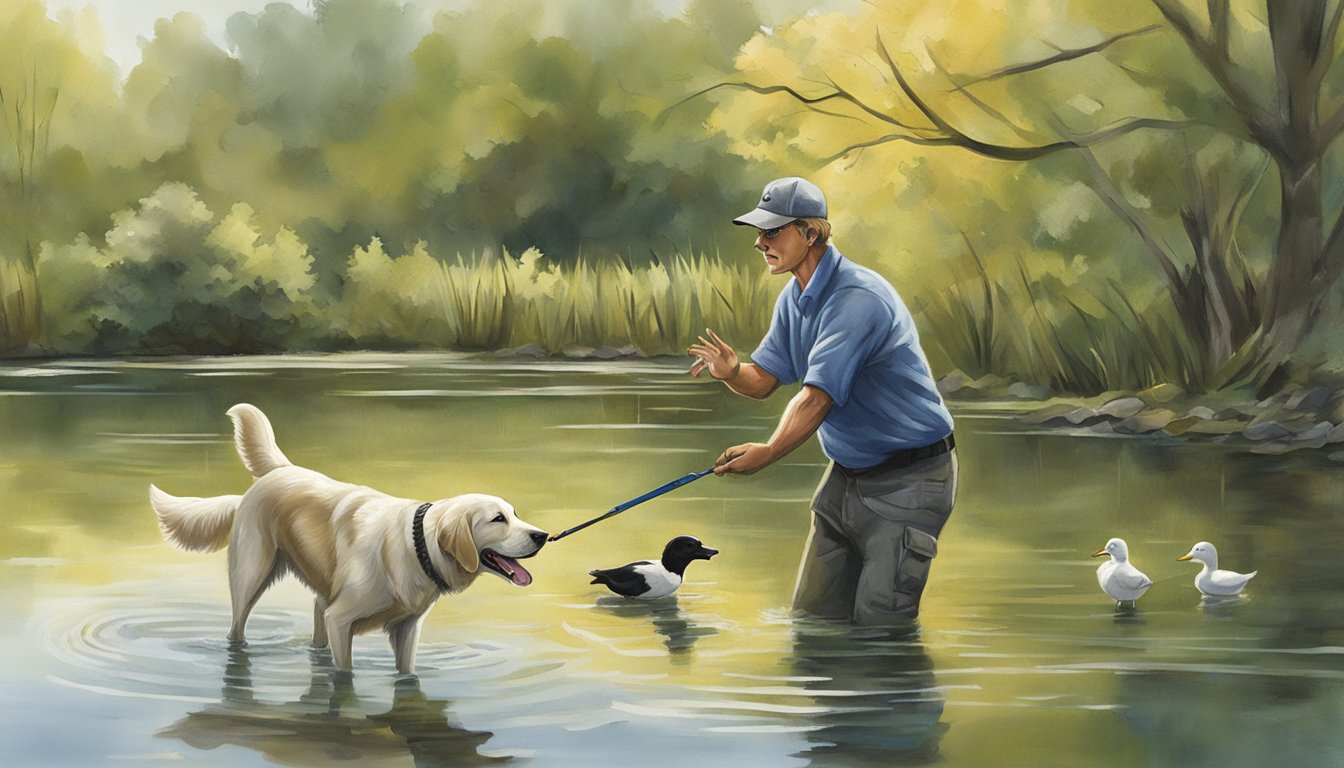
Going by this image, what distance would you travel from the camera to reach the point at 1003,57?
21.9 metres

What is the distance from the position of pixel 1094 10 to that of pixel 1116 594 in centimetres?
1334

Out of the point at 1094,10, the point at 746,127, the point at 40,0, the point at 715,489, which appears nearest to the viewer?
the point at 715,489

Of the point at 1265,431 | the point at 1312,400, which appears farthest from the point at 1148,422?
the point at 1312,400

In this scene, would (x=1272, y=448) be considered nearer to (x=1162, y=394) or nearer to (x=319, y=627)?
(x=1162, y=394)

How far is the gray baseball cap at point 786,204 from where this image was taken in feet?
26.3

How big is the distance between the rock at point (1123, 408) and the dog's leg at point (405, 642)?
44.7ft

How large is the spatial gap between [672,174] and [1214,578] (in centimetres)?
3475

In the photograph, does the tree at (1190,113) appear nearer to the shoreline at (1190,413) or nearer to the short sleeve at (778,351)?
the shoreline at (1190,413)

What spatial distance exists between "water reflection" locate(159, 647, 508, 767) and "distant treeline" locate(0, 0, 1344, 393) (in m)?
14.4

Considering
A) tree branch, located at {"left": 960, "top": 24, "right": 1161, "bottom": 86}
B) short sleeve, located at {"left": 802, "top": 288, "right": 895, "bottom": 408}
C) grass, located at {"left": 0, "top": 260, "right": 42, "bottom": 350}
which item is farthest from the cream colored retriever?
grass, located at {"left": 0, "top": 260, "right": 42, "bottom": 350}

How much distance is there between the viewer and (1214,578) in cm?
951

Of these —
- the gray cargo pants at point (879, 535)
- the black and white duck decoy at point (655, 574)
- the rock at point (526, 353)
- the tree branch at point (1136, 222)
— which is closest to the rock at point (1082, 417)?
the tree branch at point (1136, 222)

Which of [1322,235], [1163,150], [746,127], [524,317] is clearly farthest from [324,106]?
[1322,235]

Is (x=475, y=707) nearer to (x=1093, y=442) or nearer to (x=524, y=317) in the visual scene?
(x=1093, y=442)
